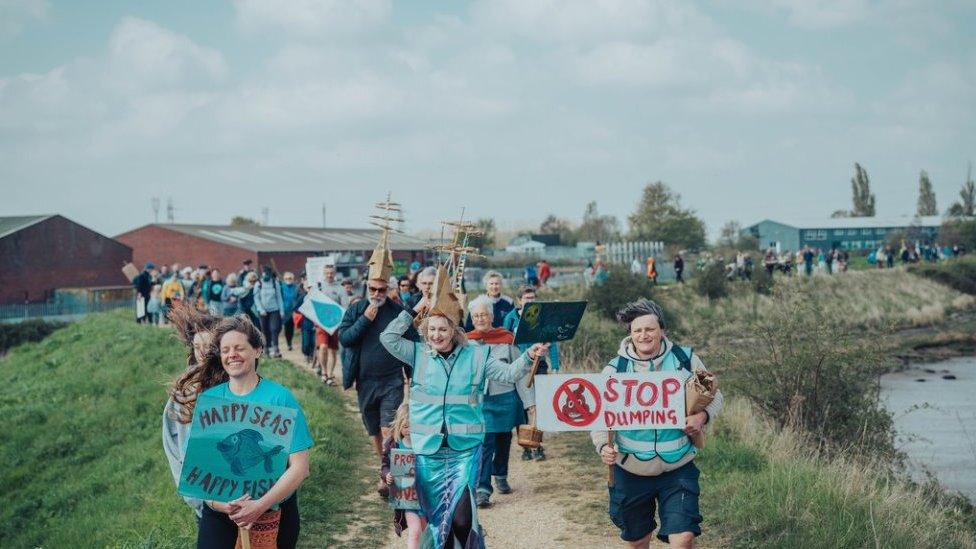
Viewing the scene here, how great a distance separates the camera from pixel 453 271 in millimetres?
8594

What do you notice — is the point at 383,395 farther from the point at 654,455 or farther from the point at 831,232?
the point at 831,232

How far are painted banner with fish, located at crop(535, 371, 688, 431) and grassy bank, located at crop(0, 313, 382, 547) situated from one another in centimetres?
304

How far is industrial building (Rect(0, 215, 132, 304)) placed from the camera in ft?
157

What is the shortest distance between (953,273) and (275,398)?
49.1 m

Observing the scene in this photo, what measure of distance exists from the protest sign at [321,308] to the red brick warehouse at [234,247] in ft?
106

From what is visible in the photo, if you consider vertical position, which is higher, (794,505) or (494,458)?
(494,458)

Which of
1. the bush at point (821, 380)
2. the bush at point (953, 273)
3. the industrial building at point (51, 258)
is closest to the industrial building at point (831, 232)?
the bush at point (953, 273)

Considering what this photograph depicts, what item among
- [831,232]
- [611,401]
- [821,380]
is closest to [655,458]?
[611,401]

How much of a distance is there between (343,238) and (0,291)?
24823 millimetres

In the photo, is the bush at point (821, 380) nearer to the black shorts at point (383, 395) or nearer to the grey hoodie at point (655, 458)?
the black shorts at point (383, 395)

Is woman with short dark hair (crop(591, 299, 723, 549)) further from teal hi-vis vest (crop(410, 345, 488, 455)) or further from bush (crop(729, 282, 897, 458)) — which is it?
bush (crop(729, 282, 897, 458))

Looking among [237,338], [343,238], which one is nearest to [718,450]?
[237,338]

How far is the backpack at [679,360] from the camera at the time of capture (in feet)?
18.9

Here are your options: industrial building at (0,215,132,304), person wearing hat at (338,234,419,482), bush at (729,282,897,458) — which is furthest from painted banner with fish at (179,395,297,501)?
industrial building at (0,215,132,304)
